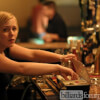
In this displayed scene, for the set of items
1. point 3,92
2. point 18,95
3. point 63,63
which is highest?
point 63,63

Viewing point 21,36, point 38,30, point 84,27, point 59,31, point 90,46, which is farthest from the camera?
point 21,36

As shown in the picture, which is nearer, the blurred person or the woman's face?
the woman's face

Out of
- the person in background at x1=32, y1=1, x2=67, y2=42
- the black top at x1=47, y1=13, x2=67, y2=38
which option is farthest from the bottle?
the black top at x1=47, y1=13, x2=67, y2=38

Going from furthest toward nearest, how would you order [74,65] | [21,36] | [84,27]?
[21,36] → [84,27] → [74,65]

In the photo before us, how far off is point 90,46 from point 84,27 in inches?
11.4

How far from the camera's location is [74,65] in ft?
5.76

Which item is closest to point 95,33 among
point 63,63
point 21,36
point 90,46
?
point 90,46

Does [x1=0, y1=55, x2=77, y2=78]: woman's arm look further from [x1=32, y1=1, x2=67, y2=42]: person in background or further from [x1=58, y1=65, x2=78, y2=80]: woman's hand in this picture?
[x1=32, y1=1, x2=67, y2=42]: person in background

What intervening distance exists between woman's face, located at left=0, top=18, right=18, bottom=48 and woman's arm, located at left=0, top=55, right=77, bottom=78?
0.47 ft

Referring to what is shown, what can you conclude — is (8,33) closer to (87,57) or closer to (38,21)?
(87,57)

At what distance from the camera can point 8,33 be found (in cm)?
171

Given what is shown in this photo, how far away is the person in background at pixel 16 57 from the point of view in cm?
156

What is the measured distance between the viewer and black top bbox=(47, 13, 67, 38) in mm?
4672

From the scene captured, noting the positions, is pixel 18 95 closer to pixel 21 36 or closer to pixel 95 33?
pixel 95 33
